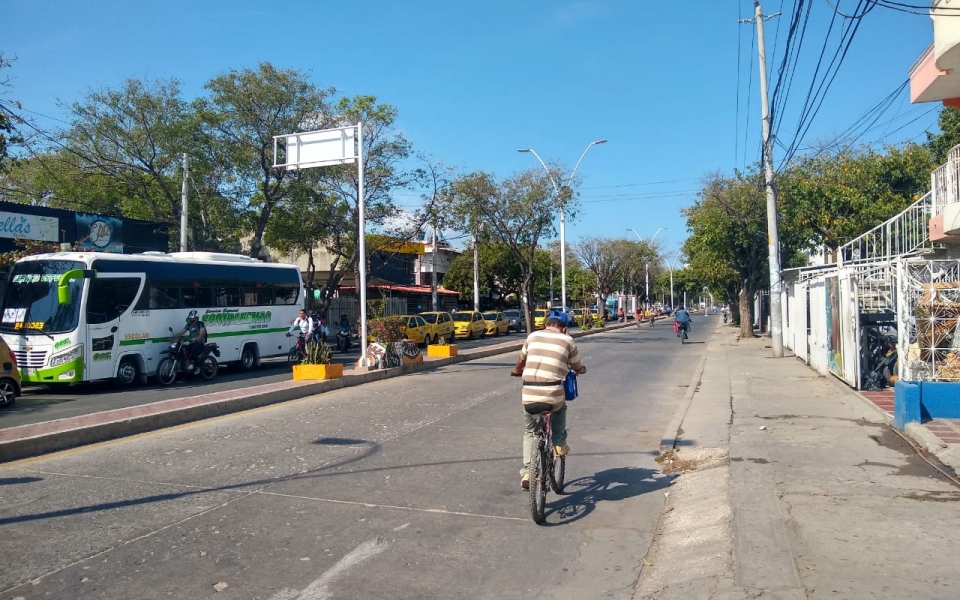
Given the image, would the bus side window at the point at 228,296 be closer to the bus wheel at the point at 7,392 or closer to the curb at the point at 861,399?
the bus wheel at the point at 7,392

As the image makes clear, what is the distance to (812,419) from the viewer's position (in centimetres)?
1093

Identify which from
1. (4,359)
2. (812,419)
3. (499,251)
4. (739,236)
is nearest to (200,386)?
(4,359)

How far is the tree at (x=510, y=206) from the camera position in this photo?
1415 inches

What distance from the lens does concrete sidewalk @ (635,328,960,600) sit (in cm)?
480

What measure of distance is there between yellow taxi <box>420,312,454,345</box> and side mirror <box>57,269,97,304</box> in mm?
20622

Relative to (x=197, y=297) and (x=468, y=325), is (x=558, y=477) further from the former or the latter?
(x=468, y=325)

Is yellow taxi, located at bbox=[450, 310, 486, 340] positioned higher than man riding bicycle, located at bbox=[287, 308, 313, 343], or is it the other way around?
man riding bicycle, located at bbox=[287, 308, 313, 343]

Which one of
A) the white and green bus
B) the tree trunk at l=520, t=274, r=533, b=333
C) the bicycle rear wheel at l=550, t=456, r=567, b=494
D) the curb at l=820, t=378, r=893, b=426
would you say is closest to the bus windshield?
the white and green bus

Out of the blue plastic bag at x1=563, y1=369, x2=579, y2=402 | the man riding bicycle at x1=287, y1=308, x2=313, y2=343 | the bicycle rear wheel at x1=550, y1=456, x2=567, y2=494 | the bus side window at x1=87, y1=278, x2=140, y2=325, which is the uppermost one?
the bus side window at x1=87, y1=278, x2=140, y2=325

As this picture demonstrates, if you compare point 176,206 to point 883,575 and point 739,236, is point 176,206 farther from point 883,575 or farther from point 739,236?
point 883,575

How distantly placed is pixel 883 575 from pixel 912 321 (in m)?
6.25

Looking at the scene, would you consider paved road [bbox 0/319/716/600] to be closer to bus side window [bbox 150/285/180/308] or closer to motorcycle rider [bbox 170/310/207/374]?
motorcycle rider [bbox 170/310/207/374]

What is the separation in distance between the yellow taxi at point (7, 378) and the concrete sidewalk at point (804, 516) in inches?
486

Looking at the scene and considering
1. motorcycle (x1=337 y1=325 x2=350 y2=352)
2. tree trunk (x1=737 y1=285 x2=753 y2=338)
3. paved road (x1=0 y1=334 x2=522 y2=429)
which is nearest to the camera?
paved road (x1=0 y1=334 x2=522 y2=429)
